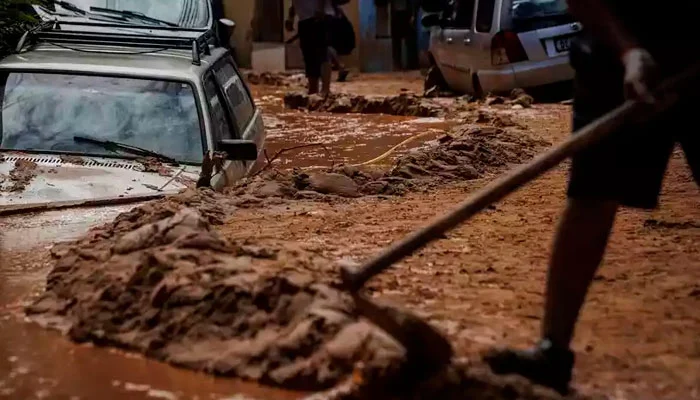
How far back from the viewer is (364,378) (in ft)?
10.5

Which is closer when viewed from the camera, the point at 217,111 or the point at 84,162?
the point at 84,162

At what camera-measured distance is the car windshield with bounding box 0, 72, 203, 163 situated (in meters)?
6.31

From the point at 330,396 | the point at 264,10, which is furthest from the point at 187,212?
the point at 264,10

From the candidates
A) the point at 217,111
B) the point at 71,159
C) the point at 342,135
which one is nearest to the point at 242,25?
the point at 342,135

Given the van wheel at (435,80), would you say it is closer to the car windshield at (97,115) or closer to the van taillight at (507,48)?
the van taillight at (507,48)

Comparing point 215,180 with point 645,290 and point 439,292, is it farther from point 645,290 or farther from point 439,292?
point 645,290

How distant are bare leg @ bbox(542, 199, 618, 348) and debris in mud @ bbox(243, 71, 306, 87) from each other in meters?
16.4

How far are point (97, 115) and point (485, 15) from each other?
Answer: 783 centimetres

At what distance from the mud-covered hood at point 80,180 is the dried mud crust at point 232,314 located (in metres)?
1.33

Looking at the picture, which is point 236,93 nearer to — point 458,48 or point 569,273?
point 569,273

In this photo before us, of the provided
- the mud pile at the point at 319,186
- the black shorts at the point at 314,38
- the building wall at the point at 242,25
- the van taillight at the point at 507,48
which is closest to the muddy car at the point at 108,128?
the mud pile at the point at 319,186

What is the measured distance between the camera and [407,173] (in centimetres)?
743

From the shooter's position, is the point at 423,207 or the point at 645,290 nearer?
the point at 645,290

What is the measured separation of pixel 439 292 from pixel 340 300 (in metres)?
0.70
